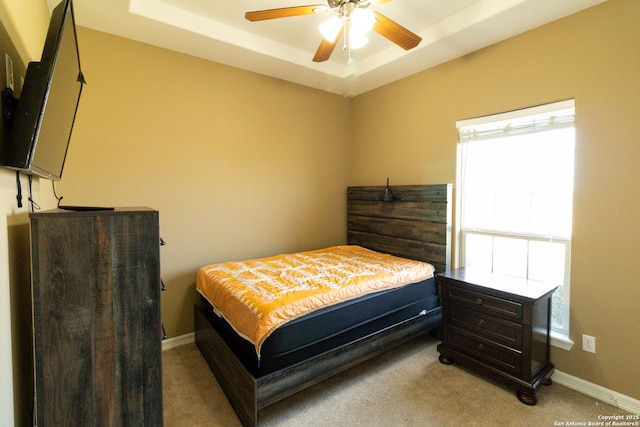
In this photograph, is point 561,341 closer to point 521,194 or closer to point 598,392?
point 598,392

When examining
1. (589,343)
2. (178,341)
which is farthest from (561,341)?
(178,341)

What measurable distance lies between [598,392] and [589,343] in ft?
1.05

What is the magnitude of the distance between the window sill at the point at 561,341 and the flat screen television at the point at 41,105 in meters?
3.23

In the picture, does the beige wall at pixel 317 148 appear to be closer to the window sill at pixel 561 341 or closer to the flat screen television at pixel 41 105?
the window sill at pixel 561 341

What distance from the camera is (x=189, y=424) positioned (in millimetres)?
1849

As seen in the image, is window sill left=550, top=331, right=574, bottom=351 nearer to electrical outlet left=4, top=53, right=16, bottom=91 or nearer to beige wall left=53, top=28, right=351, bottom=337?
beige wall left=53, top=28, right=351, bottom=337

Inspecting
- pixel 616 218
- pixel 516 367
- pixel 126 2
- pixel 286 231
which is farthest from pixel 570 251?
pixel 126 2

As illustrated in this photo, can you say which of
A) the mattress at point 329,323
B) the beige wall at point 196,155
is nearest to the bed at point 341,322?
the mattress at point 329,323

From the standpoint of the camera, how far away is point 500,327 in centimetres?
217

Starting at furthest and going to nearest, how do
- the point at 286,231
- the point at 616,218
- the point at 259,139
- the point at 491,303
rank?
the point at 286,231, the point at 259,139, the point at 491,303, the point at 616,218

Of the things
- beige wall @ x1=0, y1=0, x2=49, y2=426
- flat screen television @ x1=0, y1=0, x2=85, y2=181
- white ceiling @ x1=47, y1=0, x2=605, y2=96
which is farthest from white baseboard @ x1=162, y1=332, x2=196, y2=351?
white ceiling @ x1=47, y1=0, x2=605, y2=96

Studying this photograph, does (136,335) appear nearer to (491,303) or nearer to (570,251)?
(491,303)

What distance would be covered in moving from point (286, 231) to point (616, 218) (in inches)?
111

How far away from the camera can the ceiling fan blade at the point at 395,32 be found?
1799 millimetres
